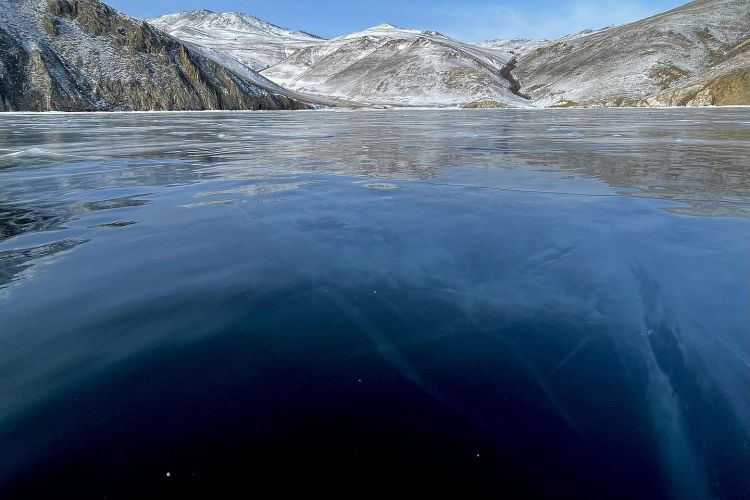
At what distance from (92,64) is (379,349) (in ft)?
238

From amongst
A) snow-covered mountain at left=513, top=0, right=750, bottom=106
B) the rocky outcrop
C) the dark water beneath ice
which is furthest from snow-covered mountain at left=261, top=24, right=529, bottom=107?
the dark water beneath ice

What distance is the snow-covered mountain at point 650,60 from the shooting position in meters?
91.1

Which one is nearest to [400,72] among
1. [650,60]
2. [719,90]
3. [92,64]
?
[650,60]

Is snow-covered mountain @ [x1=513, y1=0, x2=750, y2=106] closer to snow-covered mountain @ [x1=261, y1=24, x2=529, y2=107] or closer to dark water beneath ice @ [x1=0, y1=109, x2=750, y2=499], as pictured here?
snow-covered mountain @ [x1=261, y1=24, x2=529, y2=107]

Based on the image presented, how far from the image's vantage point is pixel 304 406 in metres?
2.29

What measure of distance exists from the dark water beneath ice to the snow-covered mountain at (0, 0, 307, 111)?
60.8 m

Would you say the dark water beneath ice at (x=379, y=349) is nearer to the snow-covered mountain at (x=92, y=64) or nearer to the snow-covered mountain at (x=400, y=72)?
the snow-covered mountain at (x=92, y=64)

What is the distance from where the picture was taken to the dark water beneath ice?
1.96m

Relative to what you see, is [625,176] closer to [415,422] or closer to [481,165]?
[481,165]

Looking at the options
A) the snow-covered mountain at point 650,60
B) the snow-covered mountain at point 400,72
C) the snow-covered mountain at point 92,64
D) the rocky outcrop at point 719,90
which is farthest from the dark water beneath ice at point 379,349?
the snow-covered mountain at point 400,72

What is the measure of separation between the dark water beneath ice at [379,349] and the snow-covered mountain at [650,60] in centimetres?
8707

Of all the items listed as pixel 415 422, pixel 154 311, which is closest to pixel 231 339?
pixel 154 311

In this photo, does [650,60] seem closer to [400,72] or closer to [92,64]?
[400,72]

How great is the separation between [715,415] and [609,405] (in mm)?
502
